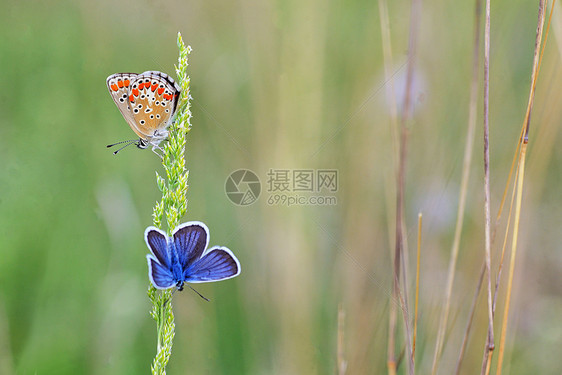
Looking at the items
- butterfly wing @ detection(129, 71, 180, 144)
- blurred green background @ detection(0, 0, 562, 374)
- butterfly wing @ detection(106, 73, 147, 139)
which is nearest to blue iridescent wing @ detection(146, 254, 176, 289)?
butterfly wing @ detection(129, 71, 180, 144)

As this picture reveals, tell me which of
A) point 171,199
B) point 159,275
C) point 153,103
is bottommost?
point 159,275

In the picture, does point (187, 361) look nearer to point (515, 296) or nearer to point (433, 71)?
point (515, 296)

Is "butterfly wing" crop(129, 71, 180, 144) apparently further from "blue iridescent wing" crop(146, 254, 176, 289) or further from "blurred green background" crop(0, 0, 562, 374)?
"blurred green background" crop(0, 0, 562, 374)

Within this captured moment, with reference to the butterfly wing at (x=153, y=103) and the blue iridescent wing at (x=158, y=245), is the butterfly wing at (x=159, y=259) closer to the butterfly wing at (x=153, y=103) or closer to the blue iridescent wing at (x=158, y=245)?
the blue iridescent wing at (x=158, y=245)

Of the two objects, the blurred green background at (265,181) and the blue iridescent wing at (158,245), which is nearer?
the blue iridescent wing at (158,245)

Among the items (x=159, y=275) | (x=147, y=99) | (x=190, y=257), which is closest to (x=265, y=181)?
(x=147, y=99)

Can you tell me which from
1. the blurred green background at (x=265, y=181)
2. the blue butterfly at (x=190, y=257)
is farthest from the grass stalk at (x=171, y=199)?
the blurred green background at (x=265, y=181)

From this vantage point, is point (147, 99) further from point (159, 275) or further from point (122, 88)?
point (159, 275)
